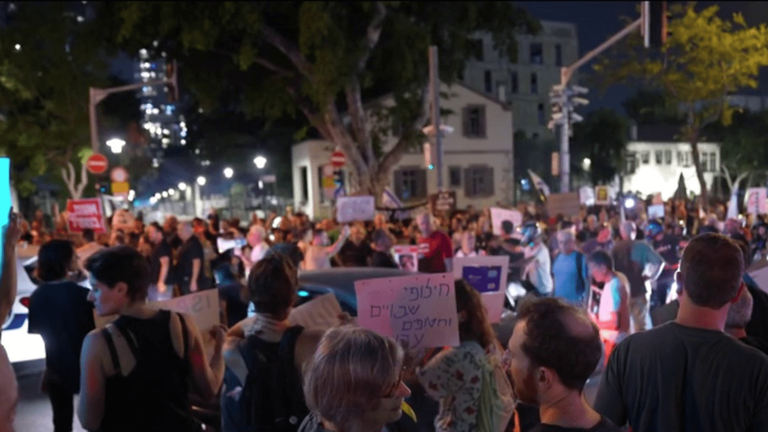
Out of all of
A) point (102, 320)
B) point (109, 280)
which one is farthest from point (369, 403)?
point (102, 320)

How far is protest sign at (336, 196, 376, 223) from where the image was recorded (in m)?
15.4

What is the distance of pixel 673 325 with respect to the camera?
3.20 meters

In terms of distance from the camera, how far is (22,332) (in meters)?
8.78

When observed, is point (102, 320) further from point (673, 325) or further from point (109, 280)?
point (673, 325)

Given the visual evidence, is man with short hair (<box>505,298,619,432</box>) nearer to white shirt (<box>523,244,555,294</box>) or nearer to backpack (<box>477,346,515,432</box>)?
backpack (<box>477,346,515,432</box>)

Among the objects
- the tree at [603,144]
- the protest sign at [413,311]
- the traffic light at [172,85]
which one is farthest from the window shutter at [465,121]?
the protest sign at [413,311]

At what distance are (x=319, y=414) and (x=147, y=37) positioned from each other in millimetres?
29258

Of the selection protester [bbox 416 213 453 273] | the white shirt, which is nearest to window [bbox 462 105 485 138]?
protester [bbox 416 213 453 273]

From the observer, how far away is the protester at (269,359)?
365cm

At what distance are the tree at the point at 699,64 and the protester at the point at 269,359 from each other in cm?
2685

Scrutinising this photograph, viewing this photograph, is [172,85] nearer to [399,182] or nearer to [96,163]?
[96,163]

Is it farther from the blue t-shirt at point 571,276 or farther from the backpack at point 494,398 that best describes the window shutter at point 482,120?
the backpack at point 494,398

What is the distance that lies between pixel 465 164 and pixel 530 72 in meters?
33.3

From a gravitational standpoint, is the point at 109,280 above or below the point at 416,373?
above
